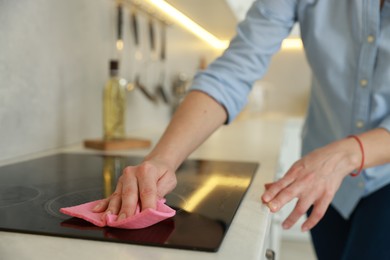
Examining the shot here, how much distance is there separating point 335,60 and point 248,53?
0.60 feet

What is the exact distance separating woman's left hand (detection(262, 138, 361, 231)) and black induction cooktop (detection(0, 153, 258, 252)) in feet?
0.20

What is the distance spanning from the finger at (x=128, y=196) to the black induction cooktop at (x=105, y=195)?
0.11 feet

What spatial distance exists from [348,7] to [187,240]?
2.02 feet

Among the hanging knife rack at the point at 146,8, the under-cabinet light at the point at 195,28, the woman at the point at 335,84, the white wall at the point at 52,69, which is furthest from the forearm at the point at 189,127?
the hanging knife rack at the point at 146,8

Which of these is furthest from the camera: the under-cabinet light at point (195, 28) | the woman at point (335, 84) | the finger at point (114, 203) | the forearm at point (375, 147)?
the under-cabinet light at point (195, 28)

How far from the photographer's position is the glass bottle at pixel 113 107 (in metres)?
1.19

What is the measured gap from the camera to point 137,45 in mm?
1542

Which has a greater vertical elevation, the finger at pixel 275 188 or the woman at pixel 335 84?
the woman at pixel 335 84

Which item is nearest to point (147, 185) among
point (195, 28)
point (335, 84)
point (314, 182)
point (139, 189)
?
point (139, 189)

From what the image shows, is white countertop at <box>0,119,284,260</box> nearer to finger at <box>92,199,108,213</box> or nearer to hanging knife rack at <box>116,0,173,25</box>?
finger at <box>92,199,108,213</box>

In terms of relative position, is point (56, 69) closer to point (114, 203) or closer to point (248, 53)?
point (248, 53)

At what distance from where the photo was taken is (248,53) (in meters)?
0.82

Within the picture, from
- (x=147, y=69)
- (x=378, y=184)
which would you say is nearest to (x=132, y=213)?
(x=378, y=184)

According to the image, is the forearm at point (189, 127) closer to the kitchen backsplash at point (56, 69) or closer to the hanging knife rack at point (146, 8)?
the kitchen backsplash at point (56, 69)
